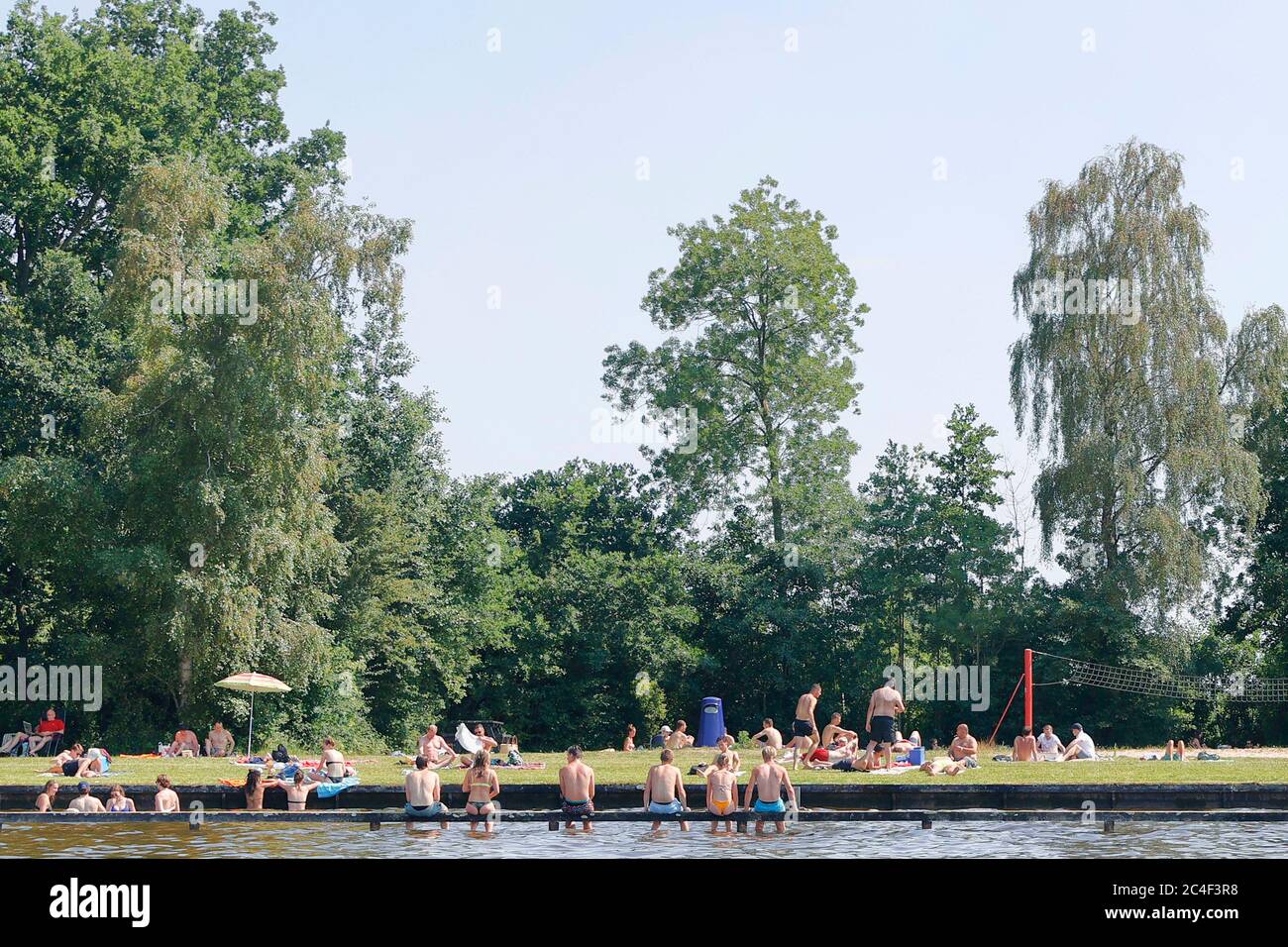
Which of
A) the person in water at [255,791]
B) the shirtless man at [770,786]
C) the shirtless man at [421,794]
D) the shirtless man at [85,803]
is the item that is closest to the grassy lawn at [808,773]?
the person in water at [255,791]

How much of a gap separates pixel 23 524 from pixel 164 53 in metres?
17.1

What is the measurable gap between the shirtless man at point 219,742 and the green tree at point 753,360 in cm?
2311

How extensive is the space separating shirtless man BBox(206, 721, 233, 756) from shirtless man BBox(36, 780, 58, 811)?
1090 cm

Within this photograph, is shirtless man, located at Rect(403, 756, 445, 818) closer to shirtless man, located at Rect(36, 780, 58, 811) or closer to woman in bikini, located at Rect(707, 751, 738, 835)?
woman in bikini, located at Rect(707, 751, 738, 835)

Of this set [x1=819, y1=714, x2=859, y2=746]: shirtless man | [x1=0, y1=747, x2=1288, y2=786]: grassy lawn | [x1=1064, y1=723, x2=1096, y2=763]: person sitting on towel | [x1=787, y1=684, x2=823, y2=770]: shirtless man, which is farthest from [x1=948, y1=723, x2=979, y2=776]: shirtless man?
[x1=1064, y1=723, x2=1096, y2=763]: person sitting on towel

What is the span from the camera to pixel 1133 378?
47500mm

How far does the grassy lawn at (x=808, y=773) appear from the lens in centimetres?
2648

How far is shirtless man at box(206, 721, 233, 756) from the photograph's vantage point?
122 ft

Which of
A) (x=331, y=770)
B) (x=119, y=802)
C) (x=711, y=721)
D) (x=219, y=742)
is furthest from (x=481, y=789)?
(x=219, y=742)

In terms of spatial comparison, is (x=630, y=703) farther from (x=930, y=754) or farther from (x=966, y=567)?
(x=930, y=754)

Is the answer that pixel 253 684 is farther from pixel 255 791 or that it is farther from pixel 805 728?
pixel 805 728

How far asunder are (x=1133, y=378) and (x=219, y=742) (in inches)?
1154
